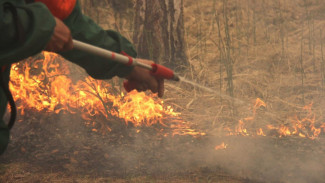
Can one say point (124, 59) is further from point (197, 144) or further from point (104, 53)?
point (197, 144)

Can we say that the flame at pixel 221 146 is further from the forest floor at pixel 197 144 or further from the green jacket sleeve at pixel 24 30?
the green jacket sleeve at pixel 24 30

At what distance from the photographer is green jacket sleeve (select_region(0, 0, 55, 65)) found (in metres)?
1.06

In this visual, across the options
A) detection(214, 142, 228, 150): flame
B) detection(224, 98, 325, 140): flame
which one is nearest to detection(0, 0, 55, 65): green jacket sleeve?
detection(214, 142, 228, 150): flame

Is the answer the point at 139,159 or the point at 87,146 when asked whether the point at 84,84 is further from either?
the point at 139,159

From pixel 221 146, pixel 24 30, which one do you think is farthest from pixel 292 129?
pixel 24 30

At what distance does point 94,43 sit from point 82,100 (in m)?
1.98

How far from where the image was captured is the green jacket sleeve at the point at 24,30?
1058mm

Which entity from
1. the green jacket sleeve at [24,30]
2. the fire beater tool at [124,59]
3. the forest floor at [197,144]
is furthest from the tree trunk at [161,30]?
the green jacket sleeve at [24,30]

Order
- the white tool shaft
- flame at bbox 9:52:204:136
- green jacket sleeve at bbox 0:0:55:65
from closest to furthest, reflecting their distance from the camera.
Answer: green jacket sleeve at bbox 0:0:55:65 → the white tool shaft → flame at bbox 9:52:204:136

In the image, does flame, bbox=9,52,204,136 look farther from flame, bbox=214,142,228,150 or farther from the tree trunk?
the tree trunk

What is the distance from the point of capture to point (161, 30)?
14.0 feet

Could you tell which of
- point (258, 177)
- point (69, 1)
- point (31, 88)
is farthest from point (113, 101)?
point (69, 1)

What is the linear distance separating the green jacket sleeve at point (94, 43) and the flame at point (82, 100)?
5.69ft

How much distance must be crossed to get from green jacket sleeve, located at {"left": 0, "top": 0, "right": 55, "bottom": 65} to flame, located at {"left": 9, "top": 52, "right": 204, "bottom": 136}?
226 cm
